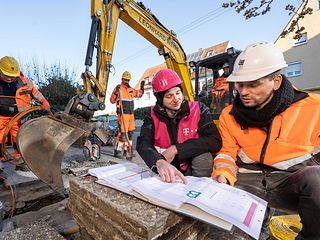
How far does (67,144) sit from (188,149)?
4.56 feet

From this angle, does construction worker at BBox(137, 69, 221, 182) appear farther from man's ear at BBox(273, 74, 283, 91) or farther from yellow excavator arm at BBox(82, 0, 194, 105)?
yellow excavator arm at BBox(82, 0, 194, 105)

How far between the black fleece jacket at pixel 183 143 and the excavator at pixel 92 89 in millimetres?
946

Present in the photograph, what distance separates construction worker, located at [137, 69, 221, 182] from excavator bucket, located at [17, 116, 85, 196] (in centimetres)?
95

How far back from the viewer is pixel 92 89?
3330 millimetres

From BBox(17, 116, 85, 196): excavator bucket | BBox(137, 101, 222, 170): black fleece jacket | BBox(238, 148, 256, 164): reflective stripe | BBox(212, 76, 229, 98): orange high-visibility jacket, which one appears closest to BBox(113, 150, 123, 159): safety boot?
BBox(212, 76, 229, 98): orange high-visibility jacket

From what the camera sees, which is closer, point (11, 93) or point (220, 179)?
point (220, 179)

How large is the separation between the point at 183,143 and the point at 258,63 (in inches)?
33.3

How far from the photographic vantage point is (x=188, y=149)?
1.88 m

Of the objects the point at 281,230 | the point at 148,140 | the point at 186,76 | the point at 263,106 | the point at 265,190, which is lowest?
the point at 281,230

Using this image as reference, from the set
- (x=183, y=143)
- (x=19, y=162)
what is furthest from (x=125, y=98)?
(x=183, y=143)

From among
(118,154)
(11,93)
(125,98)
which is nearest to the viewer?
(11,93)

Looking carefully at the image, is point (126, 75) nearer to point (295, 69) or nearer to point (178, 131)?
point (178, 131)

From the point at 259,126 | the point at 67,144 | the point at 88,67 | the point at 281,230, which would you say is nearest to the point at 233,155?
the point at 259,126

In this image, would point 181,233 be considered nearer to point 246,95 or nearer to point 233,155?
point 233,155
